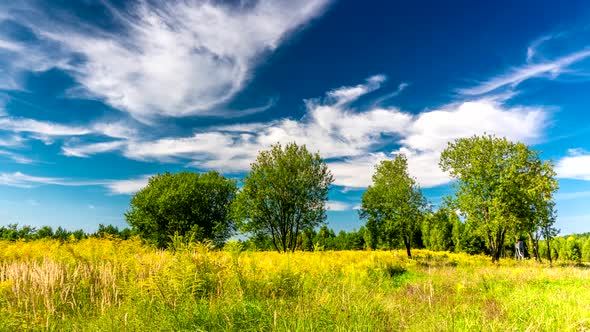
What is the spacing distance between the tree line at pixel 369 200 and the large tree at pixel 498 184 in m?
0.07

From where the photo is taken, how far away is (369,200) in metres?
32.7

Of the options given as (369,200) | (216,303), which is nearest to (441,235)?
(369,200)

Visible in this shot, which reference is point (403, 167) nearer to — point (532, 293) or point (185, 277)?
point (532, 293)

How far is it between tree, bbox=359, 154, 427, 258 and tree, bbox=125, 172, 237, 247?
711 inches

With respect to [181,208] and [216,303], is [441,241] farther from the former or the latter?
[216,303]

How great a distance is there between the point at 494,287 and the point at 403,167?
22.4 metres

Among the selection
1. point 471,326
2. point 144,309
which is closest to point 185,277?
point 144,309

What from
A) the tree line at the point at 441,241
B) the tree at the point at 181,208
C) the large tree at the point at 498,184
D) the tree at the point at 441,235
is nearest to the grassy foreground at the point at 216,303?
the large tree at the point at 498,184

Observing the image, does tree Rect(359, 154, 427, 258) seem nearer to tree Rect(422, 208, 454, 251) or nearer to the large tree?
the large tree

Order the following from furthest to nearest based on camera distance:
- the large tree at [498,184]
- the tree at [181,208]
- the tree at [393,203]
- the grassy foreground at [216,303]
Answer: the tree at [181,208], the tree at [393,203], the large tree at [498,184], the grassy foreground at [216,303]

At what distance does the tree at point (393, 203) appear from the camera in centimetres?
3059

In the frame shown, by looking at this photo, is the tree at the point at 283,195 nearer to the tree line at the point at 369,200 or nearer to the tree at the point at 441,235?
the tree line at the point at 369,200

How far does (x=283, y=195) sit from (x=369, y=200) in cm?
898

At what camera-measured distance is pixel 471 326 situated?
5.54 metres
